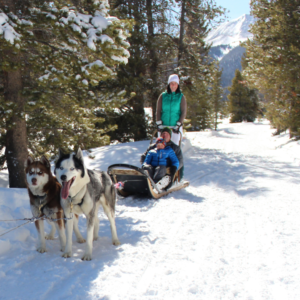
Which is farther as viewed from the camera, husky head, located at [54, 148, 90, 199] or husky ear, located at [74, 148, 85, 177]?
husky ear, located at [74, 148, 85, 177]

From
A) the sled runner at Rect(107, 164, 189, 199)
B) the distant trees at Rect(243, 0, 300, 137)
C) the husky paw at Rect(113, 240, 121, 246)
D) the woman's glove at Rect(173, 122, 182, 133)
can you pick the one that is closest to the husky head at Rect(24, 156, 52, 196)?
the husky paw at Rect(113, 240, 121, 246)

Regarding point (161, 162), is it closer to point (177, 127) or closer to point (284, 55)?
point (177, 127)

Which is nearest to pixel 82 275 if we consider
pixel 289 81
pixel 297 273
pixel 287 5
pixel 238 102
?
pixel 297 273

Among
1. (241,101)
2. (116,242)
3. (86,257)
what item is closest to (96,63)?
(116,242)

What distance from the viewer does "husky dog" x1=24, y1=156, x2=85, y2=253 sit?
329 cm

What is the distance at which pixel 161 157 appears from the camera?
20.8 feet

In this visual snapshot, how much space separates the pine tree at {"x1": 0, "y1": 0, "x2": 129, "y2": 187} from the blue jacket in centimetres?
150

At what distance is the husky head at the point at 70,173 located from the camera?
9.98 feet

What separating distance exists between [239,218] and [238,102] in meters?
42.5

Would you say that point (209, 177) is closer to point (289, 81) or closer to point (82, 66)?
point (82, 66)

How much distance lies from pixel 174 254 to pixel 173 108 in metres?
4.58

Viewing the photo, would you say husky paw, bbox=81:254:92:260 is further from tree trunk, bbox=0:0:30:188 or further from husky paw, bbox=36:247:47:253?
tree trunk, bbox=0:0:30:188

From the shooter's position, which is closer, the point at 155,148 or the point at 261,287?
the point at 261,287

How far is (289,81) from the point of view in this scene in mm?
13492
